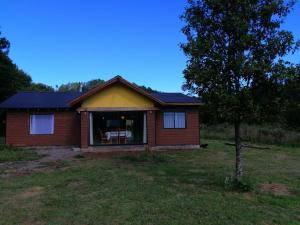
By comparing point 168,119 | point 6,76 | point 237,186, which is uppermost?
point 6,76

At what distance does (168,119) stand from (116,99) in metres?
3.51

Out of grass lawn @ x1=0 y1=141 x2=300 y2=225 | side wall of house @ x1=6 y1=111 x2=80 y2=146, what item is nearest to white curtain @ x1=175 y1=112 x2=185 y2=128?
side wall of house @ x1=6 y1=111 x2=80 y2=146

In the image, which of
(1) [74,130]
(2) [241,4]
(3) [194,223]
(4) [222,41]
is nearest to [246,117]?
(4) [222,41]

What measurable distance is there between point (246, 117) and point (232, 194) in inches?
79.0

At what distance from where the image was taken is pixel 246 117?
10.1m

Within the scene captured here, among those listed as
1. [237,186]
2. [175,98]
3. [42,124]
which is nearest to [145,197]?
[237,186]

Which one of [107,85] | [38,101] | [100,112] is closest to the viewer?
[107,85]

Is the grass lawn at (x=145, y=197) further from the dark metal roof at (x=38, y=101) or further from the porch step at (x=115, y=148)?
the dark metal roof at (x=38, y=101)

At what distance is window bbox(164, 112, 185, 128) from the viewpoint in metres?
23.1

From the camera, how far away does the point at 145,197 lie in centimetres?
906

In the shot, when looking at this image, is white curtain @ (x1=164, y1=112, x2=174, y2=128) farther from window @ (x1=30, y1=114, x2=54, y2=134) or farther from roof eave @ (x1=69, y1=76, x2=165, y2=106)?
window @ (x1=30, y1=114, x2=54, y2=134)

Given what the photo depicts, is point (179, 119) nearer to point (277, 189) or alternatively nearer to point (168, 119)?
point (168, 119)

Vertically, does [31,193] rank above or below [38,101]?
below

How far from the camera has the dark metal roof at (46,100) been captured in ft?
74.3
